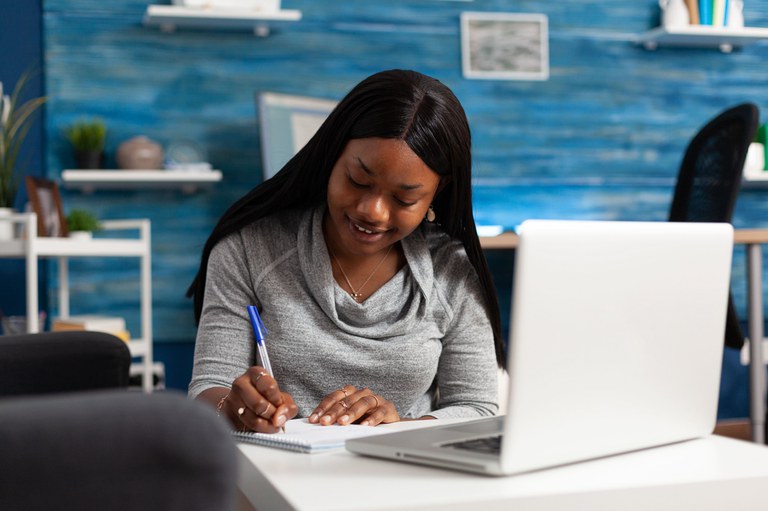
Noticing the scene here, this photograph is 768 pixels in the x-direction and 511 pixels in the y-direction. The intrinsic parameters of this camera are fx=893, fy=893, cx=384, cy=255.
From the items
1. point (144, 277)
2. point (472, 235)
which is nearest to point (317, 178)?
point (472, 235)

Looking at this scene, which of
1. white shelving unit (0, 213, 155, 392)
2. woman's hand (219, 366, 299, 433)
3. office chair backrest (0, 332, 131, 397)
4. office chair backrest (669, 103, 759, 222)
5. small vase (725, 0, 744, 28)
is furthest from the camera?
small vase (725, 0, 744, 28)

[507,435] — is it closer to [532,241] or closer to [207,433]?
[532,241]

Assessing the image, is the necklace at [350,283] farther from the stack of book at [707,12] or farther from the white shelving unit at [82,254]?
the stack of book at [707,12]

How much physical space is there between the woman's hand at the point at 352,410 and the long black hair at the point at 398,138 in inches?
14.9

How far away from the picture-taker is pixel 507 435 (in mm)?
718

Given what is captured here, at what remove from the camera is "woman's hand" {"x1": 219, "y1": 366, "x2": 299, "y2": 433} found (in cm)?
97

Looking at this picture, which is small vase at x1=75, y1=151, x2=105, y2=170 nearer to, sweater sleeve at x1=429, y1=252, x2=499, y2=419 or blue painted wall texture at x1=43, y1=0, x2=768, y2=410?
blue painted wall texture at x1=43, y1=0, x2=768, y2=410

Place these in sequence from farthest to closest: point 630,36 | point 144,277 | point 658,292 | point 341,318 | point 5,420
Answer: point 630,36
point 144,277
point 341,318
point 658,292
point 5,420

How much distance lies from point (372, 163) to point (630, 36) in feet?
9.00

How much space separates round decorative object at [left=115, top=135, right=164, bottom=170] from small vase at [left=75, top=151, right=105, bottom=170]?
7 centimetres

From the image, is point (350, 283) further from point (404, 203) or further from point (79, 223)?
point (79, 223)

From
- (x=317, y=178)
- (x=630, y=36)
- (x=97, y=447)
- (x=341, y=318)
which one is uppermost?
(x=630, y=36)

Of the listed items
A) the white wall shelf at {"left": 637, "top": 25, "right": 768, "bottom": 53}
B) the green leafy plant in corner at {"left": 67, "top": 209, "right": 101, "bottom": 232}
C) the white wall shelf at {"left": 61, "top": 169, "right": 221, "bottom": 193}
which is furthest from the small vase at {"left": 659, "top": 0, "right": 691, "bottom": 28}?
the green leafy plant in corner at {"left": 67, "top": 209, "right": 101, "bottom": 232}

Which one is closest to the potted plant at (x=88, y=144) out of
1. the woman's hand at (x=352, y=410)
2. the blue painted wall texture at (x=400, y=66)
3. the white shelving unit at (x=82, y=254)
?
the blue painted wall texture at (x=400, y=66)
